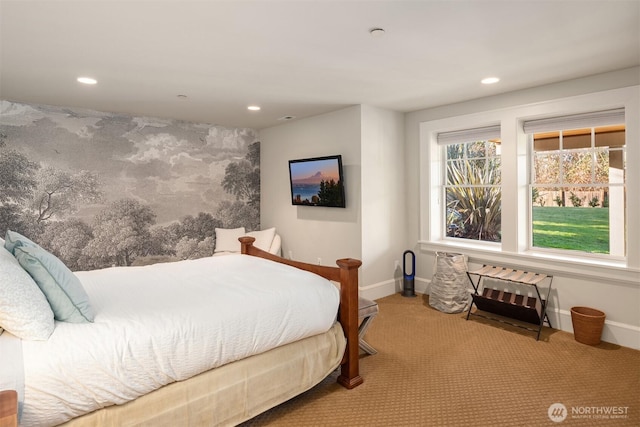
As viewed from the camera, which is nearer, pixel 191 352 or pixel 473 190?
pixel 191 352

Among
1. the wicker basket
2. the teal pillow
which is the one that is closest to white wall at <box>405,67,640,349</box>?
the wicker basket

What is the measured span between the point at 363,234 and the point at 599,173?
241 cm

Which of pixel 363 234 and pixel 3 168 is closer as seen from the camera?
pixel 3 168

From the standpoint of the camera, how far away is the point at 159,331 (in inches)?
68.4

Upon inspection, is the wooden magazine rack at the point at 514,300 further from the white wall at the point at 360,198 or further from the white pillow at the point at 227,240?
the white pillow at the point at 227,240

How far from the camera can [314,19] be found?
7.18ft

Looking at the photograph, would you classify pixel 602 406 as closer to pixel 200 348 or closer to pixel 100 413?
pixel 200 348

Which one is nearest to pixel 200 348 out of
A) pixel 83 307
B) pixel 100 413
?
pixel 100 413

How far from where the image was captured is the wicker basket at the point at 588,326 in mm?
3127

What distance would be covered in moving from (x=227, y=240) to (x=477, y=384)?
385 cm

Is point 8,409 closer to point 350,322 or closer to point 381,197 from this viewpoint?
point 350,322

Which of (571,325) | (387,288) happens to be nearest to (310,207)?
(387,288)

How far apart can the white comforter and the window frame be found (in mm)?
2410

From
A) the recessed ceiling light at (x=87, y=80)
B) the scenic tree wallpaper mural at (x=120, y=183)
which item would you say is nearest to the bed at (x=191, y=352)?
the recessed ceiling light at (x=87, y=80)
